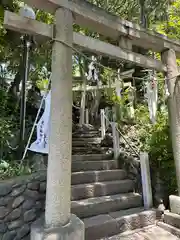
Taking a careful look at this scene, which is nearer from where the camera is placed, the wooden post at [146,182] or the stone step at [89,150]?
the wooden post at [146,182]

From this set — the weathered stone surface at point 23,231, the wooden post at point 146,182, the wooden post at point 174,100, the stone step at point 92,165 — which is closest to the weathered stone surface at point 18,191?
the weathered stone surface at point 23,231

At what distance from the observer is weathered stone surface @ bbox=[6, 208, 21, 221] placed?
2197 mm

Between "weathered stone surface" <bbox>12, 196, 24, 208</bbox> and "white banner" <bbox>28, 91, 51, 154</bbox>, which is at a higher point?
"white banner" <bbox>28, 91, 51, 154</bbox>

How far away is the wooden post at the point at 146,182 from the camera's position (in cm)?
309

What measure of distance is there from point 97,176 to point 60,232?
1.76 meters

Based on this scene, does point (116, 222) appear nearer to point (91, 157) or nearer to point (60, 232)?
point (60, 232)

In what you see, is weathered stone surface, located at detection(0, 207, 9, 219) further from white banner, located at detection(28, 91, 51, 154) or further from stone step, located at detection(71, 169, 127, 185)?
stone step, located at detection(71, 169, 127, 185)

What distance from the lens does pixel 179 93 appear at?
300 centimetres

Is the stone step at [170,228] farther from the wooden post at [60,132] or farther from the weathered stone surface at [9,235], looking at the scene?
the weathered stone surface at [9,235]

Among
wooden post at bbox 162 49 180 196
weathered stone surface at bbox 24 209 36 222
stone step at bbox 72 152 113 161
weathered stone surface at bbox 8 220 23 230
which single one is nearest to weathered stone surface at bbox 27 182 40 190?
weathered stone surface at bbox 24 209 36 222

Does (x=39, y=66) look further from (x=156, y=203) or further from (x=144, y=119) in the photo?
(x=156, y=203)

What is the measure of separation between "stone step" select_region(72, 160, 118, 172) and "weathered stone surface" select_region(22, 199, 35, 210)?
4.02 ft

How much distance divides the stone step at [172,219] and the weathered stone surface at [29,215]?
2021 millimetres

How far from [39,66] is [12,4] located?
6.89ft
